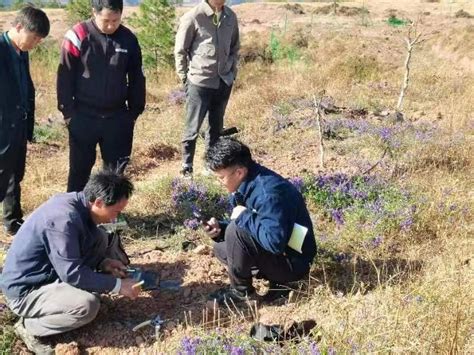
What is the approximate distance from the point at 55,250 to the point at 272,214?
1.20m

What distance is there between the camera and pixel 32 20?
3.64 metres

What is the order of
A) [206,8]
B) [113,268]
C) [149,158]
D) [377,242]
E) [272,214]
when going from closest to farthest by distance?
[272,214]
[113,268]
[377,242]
[206,8]
[149,158]

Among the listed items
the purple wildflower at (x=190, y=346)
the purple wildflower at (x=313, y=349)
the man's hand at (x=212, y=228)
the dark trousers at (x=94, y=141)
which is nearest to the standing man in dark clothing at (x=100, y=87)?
the dark trousers at (x=94, y=141)

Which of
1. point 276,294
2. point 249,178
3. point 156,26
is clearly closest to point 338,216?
point 276,294

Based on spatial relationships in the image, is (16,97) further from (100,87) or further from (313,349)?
(313,349)

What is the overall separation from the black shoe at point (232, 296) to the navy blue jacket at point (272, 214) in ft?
1.30

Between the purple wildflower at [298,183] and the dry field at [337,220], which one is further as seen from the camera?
the purple wildflower at [298,183]

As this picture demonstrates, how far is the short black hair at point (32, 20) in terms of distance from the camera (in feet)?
11.9

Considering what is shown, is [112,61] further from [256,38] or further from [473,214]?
[256,38]

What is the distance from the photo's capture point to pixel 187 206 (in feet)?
15.0

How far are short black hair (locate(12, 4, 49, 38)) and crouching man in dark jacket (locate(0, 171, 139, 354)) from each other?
Answer: 4.58 ft

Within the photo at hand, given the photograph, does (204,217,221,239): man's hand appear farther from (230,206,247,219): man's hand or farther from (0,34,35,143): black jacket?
(0,34,35,143): black jacket

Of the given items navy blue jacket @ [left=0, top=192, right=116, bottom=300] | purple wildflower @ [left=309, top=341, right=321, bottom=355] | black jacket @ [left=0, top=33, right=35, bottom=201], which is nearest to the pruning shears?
navy blue jacket @ [left=0, top=192, right=116, bottom=300]

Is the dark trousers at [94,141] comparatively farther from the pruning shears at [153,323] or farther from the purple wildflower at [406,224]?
the purple wildflower at [406,224]
